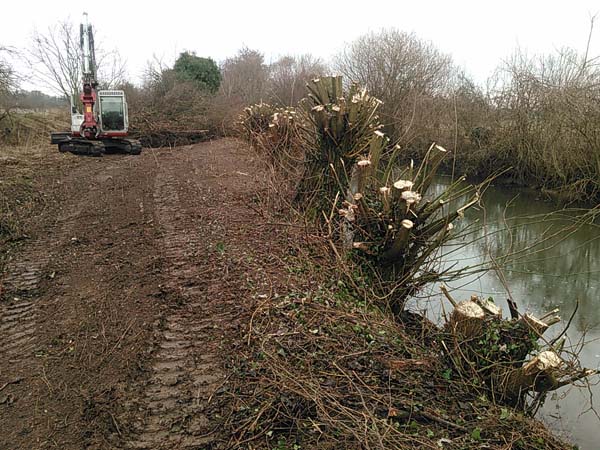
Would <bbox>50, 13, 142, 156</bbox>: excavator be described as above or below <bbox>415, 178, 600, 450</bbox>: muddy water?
above

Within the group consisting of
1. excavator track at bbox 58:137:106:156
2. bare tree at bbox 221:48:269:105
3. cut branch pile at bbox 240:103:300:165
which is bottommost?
excavator track at bbox 58:137:106:156

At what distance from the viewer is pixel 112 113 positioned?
52.1ft

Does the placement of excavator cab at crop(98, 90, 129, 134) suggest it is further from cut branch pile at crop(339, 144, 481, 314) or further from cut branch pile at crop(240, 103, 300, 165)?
cut branch pile at crop(339, 144, 481, 314)

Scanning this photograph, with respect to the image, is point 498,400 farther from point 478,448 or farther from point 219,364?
point 219,364

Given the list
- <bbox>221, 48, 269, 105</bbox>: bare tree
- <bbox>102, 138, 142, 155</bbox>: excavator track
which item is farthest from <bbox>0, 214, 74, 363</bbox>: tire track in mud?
<bbox>221, 48, 269, 105</bbox>: bare tree

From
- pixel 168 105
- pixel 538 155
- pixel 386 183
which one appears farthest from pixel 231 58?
pixel 386 183

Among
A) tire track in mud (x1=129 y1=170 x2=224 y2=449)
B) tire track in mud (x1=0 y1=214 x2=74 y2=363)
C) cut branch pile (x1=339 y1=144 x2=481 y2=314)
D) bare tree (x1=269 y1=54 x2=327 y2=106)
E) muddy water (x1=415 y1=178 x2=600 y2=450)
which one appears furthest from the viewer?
bare tree (x1=269 y1=54 x2=327 y2=106)

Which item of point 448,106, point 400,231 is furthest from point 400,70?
point 400,231

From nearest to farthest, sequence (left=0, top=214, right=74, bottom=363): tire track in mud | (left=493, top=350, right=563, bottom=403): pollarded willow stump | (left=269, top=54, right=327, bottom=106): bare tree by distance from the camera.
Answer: (left=493, top=350, right=563, bottom=403): pollarded willow stump
(left=0, top=214, right=74, bottom=363): tire track in mud
(left=269, top=54, right=327, bottom=106): bare tree

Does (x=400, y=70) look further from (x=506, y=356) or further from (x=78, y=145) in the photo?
(x=506, y=356)

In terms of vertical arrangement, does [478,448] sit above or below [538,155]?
below

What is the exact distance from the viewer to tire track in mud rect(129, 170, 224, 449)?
300cm

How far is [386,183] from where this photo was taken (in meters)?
5.83

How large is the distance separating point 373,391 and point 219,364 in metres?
1.21
